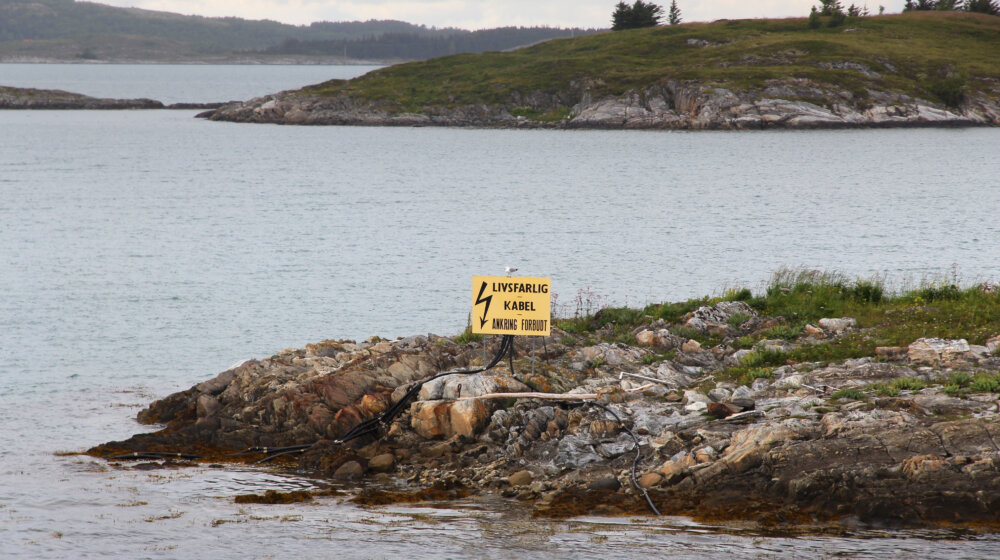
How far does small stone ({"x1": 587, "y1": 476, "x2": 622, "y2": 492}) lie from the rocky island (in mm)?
24

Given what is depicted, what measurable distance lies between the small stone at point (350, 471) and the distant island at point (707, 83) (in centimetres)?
11666

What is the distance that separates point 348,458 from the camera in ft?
56.7

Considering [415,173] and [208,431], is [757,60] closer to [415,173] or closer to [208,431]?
[415,173]

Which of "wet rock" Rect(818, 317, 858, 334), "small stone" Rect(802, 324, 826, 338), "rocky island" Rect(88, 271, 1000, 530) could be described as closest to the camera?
"rocky island" Rect(88, 271, 1000, 530)

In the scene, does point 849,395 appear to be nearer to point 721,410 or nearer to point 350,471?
point 721,410

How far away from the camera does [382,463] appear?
16906 mm

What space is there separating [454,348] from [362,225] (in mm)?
37065

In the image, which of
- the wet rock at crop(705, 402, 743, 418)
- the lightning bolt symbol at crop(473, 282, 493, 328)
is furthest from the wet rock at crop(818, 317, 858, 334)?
the lightning bolt symbol at crop(473, 282, 493, 328)

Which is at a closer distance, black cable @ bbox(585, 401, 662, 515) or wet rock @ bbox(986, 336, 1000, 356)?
black cable @ bbox(585, 401, 662, 515)

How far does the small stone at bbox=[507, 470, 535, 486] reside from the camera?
15754mm

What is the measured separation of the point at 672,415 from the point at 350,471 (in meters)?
6.26

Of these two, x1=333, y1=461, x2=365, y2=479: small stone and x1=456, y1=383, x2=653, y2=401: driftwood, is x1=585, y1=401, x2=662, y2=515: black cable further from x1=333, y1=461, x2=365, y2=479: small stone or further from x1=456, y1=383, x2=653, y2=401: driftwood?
x1=333, y1=461, x2=365, y2=479: small stone

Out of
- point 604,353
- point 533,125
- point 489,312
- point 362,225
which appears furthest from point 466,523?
point 533,125

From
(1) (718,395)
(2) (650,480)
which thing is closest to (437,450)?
(2) (650,480)
